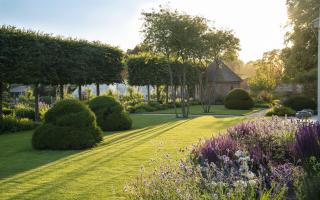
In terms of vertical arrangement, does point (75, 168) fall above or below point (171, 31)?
below

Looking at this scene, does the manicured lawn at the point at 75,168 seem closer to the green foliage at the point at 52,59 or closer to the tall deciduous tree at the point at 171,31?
the green foliage at the point at 52,59

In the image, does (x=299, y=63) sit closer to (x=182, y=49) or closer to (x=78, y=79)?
(x=182, y=49)

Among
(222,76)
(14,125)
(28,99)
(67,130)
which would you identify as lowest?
(14,125)

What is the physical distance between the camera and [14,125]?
18000 mm

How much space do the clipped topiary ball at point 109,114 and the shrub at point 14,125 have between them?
3.46 m

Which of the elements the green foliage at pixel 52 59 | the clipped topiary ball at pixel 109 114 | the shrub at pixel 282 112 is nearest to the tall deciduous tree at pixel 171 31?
the green foliage at pixel 52 59

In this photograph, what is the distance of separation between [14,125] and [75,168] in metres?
10.4

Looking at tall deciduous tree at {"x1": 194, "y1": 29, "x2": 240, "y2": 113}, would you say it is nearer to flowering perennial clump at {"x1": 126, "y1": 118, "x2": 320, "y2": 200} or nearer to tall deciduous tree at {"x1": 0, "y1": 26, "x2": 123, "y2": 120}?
tall deciduous tree at {"x1": 0, "y1": 26, "x2": 123, "y2": 120}

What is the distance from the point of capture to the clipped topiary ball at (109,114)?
17172 millimetres

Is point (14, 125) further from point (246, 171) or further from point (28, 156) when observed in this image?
point (246, 171)

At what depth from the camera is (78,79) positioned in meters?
22.5

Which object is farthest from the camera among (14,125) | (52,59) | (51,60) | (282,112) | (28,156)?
(282,112)

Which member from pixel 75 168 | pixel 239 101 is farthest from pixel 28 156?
pixel 239 101

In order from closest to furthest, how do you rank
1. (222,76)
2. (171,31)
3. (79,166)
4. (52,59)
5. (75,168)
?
(75,168)
(79,166)
(52,59)
(171,31)
(222,76)
